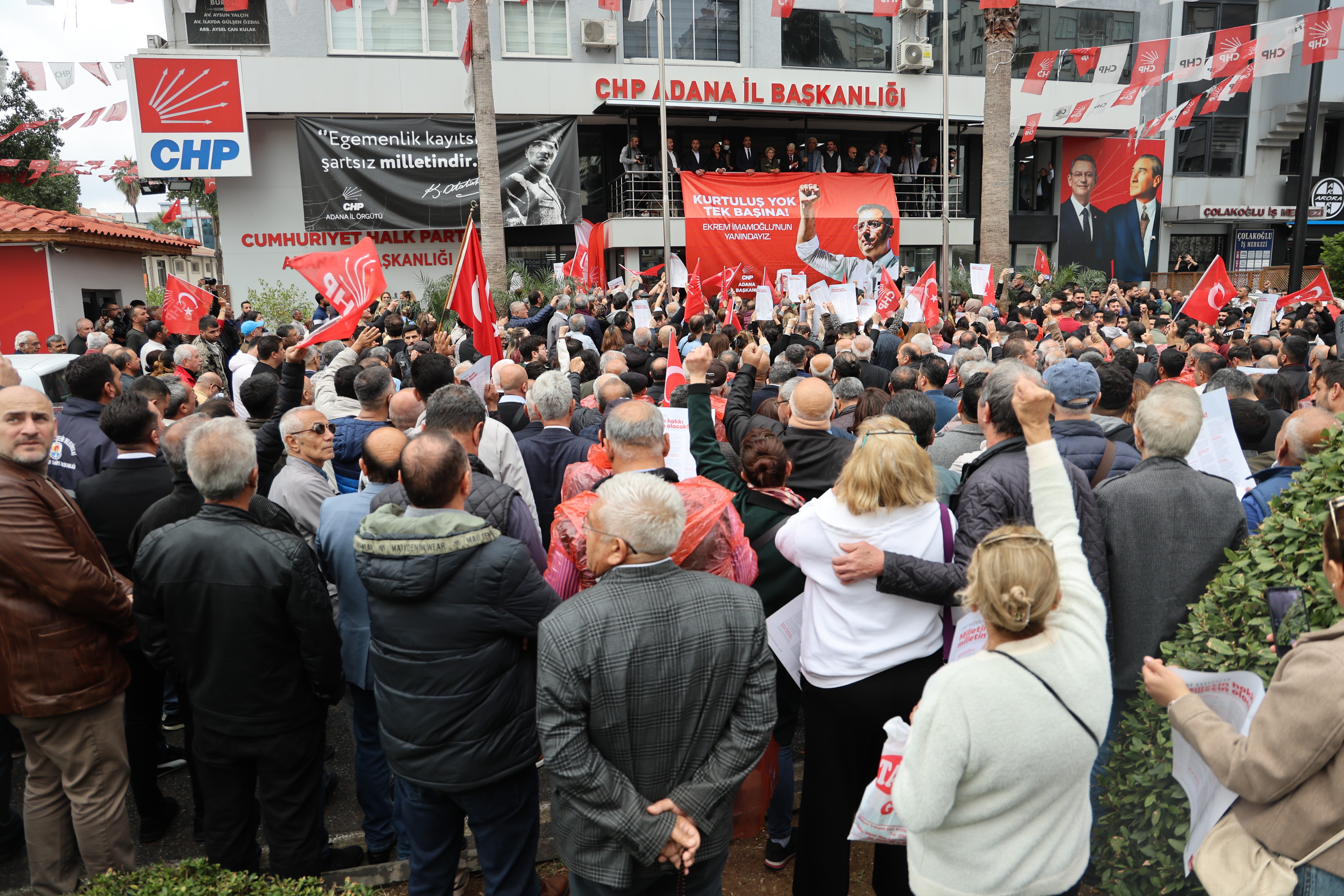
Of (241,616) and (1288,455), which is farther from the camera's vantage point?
(1288,455)

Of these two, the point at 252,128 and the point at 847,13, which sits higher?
the point at 847,13

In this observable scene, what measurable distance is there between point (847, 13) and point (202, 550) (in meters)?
24.9

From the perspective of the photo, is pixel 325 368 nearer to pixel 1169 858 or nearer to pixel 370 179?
pixel 1169 858


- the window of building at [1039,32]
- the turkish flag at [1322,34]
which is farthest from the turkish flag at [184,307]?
the window of building at [1039,32]

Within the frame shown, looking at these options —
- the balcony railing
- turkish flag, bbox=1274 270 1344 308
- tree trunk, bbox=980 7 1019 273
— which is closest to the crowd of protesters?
turkish flag, bbox=1274 270 1344 308

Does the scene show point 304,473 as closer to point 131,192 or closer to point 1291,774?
point 1291,774

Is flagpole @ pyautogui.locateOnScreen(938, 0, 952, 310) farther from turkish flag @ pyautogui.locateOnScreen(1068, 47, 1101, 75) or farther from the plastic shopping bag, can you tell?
the plastic shopping bag

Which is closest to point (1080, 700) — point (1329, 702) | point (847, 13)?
point (1329, 702)

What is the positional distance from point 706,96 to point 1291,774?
73.1 ft

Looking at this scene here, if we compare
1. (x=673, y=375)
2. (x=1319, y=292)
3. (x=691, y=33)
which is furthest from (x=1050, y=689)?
(x=691, y=33)

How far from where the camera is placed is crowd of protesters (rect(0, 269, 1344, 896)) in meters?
2.16

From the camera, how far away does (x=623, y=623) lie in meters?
2.40

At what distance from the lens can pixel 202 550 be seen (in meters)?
3.09

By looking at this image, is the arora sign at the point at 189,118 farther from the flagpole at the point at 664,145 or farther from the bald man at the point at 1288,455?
the bald man at the point at 1288,455
